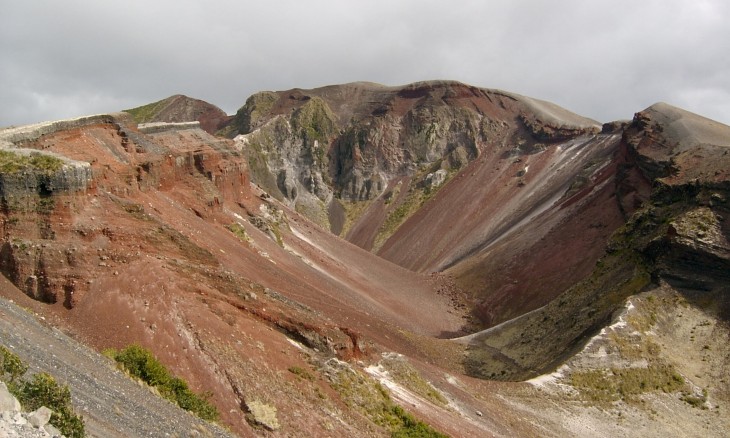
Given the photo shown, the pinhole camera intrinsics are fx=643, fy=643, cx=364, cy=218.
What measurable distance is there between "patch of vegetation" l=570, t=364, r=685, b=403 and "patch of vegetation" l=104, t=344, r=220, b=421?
20577mm

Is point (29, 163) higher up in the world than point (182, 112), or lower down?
lower down

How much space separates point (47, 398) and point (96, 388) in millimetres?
2966

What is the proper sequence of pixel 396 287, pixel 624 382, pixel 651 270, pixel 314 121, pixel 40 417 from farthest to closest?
pixel 314 121, pixel 396 287, pixel 651 270, pixel 624 382, pixel 40 417

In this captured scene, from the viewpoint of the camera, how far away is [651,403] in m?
29.6

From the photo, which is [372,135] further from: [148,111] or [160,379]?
[160,379]

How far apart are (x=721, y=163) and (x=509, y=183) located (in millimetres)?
51456

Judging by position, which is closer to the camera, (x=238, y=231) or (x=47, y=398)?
(x=47, y=398)

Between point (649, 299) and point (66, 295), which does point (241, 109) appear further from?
point (66, 295)

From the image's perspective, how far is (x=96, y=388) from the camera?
1255cm

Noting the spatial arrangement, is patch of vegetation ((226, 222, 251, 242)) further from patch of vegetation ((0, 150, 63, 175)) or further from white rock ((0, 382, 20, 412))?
white rock ((0, 382, 20, 412))

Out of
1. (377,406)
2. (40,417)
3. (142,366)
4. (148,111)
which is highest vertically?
(148,111)

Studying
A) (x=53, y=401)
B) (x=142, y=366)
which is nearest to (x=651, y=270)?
(x=142, y=366)

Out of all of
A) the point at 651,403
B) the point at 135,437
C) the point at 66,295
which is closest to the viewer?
the point at 135,437

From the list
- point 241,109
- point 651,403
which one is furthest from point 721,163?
point 241,109
